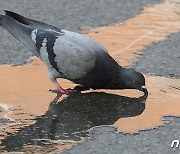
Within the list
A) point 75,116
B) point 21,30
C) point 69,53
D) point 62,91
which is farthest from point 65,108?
point 21,30

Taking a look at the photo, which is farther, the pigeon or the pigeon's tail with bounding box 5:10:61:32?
the pigeon's tail with bounding box 5:10:61:32

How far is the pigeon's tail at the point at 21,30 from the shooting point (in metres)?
6.86

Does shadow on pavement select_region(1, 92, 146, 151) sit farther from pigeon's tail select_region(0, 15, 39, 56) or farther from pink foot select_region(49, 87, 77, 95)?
pigeon's tail select_region(0, 15, 39, 56)

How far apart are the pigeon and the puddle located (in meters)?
0.13

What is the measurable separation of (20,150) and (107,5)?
19.8 feet

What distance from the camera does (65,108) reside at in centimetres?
610

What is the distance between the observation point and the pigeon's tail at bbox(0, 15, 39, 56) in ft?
22.5

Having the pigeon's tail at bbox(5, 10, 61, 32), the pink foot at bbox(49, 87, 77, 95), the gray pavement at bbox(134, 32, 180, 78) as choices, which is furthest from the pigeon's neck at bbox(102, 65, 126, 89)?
the pigeon's tail at bbox(5, 10, 61, 32)

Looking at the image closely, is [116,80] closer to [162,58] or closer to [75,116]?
[75,116]

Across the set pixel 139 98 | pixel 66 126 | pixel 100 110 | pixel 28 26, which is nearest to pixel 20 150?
pixel 66 126

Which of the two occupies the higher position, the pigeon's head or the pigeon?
the pigeon

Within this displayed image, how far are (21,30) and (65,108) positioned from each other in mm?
1219

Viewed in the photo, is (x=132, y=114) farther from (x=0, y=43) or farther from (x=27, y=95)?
(x=0, y=43)

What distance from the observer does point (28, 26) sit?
6.91 m
